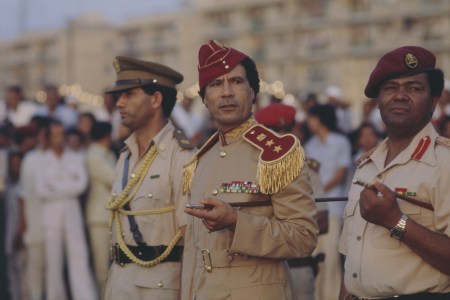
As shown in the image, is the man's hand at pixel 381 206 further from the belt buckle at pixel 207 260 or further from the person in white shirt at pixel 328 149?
the person in white shirt at pixel 328 149

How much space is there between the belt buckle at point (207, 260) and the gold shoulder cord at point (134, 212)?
1142 mm

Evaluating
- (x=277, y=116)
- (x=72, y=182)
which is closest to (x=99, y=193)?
(x=72, y=182)

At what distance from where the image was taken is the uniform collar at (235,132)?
18.8 ft

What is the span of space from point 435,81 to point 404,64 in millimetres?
194

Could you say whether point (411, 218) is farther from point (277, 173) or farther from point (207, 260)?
point (207, 260)

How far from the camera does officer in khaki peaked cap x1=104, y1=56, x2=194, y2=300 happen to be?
6.72m

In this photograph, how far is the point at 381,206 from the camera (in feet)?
16.2

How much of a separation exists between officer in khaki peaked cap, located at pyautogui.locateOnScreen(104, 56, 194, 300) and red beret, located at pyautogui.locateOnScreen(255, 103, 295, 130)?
1.02m

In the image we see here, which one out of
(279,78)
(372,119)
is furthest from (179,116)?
(279,78)

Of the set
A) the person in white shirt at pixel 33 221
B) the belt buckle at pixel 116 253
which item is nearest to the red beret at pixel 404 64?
the belt buckle at pixel 116 253

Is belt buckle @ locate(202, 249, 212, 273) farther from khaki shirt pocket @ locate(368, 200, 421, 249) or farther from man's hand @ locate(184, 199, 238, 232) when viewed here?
khaki shirt pocket @ locate(368, 200, 421, 249)

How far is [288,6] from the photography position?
83.4 meters

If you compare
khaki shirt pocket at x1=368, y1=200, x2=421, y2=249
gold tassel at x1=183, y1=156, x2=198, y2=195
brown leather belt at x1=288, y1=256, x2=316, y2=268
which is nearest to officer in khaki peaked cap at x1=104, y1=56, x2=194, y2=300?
gold tassel at x1=183, y1=156, x2=198, y2=195

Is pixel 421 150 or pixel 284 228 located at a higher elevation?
pixel 421 150
